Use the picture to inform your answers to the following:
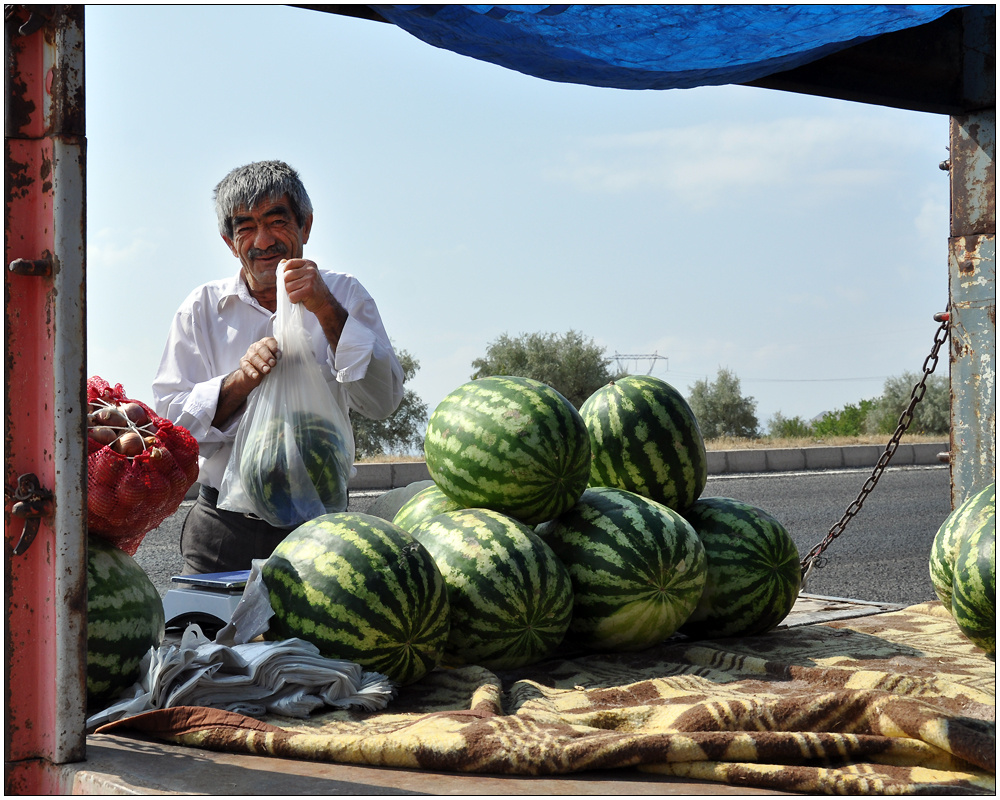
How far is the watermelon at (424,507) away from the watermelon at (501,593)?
29 centimetres

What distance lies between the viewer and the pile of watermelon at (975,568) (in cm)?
282

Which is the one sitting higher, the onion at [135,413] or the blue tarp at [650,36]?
the blue tarp at [650,36]

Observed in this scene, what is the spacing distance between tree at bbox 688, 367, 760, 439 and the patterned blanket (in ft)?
93.8

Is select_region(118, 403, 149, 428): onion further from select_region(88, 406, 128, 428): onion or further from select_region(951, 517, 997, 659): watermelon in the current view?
select_region(951, 517, 997, 659): watermelon

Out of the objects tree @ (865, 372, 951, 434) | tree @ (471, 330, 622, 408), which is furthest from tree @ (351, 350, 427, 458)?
tree @ (865, 372, 951, 434)

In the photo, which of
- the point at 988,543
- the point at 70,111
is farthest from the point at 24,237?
the point at 988,543

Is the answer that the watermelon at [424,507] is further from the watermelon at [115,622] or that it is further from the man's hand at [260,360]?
the watermelon at [115,622]

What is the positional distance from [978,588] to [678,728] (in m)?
1.36

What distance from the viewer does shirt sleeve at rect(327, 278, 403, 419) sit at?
346 cm

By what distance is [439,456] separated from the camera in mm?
3014

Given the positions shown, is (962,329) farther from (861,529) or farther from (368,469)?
(368,469)

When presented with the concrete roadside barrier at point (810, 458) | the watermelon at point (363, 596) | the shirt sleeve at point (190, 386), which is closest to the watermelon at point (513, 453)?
the watermelon at point (363, 596)

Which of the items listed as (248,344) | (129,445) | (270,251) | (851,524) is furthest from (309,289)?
(851,524)

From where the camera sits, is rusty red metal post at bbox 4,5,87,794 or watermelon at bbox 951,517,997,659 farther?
watermelon at bbox 951,517,997,659
